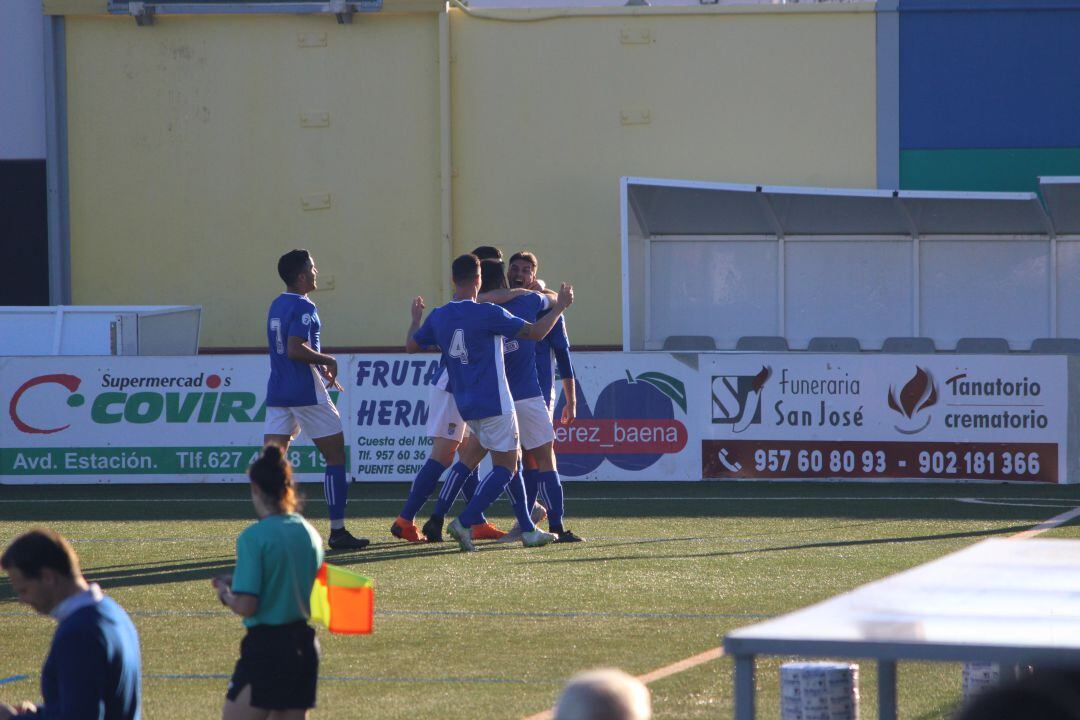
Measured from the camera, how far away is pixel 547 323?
10.5 meters

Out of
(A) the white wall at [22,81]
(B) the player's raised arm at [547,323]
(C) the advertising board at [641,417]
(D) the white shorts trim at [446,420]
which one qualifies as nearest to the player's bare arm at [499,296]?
(B) the player's raised arm at [547,323]

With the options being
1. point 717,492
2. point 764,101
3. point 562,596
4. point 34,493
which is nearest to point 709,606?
point 562,596

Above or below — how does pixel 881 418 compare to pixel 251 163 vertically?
below

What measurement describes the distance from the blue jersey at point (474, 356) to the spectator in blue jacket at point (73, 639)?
6352 millimetres

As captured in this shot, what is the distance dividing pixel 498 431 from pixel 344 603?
574cm

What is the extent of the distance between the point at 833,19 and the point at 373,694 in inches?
697

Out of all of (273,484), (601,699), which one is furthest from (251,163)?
(601,699)

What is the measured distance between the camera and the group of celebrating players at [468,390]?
10.7 meters

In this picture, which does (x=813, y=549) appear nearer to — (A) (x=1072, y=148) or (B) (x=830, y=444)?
(B) (x=830, y=444)

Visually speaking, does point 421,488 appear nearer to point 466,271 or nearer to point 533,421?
point 533,421

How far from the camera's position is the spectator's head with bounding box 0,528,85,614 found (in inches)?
169

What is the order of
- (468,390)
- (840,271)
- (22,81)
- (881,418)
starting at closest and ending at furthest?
(468,390) → (881,418) → (840,271) → (22,81)

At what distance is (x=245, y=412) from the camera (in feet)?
54.1

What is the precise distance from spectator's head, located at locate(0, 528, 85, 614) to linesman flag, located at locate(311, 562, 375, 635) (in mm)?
948
